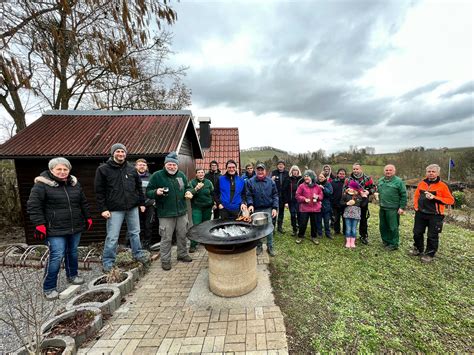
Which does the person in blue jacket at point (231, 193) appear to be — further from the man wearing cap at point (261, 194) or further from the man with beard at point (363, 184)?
the man with beard at point (363, 184)

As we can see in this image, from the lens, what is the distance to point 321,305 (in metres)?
2.84

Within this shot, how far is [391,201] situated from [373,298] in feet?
7.42

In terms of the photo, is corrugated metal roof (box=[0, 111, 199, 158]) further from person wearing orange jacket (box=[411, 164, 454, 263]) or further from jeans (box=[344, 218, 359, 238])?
person wearing orange jacket (box=[411, 164, 454, 263])

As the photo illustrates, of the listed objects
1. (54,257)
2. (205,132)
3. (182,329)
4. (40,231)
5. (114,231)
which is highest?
(205,132)

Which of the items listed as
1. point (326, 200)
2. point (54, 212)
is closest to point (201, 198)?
point (54, 212)

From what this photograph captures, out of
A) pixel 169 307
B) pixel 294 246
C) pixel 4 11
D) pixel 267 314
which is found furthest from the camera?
pixel 294 246

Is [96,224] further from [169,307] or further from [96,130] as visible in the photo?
[169,307]

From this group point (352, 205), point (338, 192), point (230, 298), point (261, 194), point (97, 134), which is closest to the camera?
point (230, 298)

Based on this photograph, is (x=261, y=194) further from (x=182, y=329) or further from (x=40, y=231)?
(x=40, y=231)

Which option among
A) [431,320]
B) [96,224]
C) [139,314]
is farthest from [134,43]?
[431,320]

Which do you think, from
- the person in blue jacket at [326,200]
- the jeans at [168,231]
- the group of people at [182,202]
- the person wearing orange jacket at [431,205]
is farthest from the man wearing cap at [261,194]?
the person wearing orange jacket at [431,205]

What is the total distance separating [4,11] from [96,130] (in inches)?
103

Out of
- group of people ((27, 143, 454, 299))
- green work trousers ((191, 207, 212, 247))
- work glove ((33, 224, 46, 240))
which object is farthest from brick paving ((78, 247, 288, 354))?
green work trousers ((191, 207, 212, 247))

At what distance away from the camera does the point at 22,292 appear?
3.39 meters
